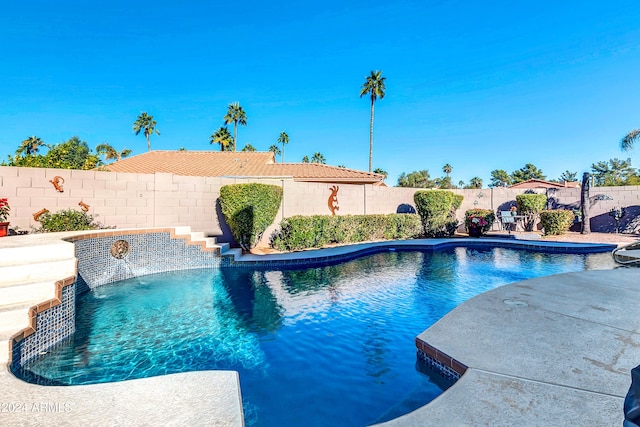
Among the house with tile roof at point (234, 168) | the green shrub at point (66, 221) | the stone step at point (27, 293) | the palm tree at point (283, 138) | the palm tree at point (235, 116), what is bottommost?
the stone step at point (27, 293)

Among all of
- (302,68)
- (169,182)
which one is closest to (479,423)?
(169,182)

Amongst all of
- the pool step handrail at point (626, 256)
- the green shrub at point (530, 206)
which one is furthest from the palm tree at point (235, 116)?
the pool step handrail at point (626, 256)

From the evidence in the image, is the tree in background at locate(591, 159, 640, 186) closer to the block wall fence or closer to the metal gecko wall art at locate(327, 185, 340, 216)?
the block wall fence

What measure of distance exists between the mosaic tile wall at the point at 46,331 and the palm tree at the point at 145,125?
4010 cm

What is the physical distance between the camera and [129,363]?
3.65 meters

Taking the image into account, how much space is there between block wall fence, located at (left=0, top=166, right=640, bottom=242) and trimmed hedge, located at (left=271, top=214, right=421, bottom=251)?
900 mm

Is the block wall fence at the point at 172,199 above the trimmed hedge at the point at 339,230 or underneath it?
above

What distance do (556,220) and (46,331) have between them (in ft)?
61.4

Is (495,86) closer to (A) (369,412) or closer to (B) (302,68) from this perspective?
(B) (302,68)

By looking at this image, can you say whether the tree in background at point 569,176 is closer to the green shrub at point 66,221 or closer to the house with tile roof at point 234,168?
the house with tile roof at point 234,168

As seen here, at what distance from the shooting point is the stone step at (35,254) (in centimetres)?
442

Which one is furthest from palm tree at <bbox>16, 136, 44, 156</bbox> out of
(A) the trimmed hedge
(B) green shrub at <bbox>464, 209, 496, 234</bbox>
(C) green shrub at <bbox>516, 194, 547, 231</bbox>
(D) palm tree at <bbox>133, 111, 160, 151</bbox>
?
(C) green shrub at <bbox>516, 194, 547, 231</bbox>

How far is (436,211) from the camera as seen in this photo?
50.7ft

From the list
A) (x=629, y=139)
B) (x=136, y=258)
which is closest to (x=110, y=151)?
(x=136, y=258)
